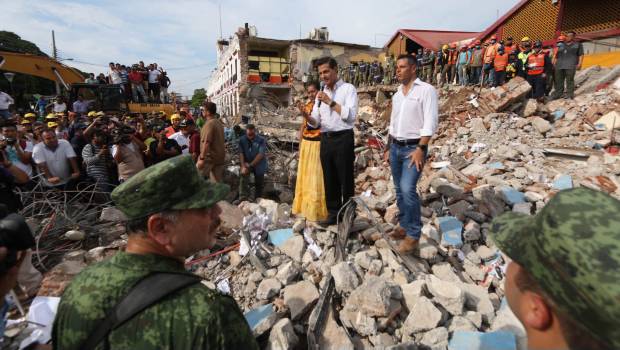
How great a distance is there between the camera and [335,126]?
11.0 feet

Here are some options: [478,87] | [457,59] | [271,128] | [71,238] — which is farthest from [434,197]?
[457,59]

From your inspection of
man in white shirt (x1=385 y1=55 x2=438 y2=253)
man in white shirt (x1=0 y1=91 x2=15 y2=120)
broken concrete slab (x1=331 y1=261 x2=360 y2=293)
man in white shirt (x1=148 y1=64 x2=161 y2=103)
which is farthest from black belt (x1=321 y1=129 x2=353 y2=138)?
man in white shirt (x1=148 y1=64 x2=161 y2=103)

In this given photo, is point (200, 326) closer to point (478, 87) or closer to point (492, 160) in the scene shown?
point (492, 160)

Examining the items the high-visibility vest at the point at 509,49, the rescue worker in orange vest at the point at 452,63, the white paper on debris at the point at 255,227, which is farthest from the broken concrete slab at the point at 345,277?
the rescue worker in orange vest at the point at 452,63

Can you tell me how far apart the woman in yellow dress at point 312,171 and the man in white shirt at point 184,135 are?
3.33 meters

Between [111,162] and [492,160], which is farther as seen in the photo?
[492,160]

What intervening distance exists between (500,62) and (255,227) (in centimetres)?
1023

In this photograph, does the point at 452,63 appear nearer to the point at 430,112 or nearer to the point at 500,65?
the point at 500,65

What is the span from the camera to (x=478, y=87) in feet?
36.7

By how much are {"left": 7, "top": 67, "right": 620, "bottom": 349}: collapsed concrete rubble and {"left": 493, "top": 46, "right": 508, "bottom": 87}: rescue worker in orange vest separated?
164 inches

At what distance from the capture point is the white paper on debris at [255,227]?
3593 millimetres

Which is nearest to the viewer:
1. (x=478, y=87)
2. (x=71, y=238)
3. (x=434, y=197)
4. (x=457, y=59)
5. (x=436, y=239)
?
(x=436, y=239)

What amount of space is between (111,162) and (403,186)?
472 centimetres

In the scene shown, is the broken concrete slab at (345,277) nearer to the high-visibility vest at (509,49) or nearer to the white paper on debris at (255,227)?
the white paper on debris at (255,227)
